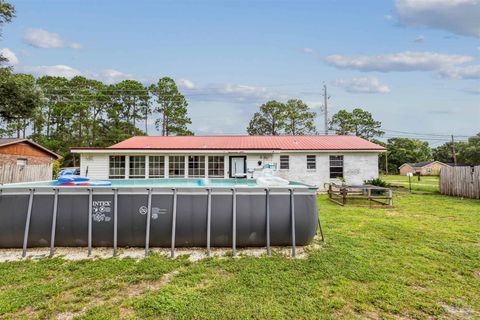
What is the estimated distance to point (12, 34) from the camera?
13344 mm

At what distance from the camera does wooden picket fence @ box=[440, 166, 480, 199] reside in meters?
11.9

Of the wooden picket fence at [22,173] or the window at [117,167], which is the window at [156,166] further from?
the wooden picket fence at [22,173]

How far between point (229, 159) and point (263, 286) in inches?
437

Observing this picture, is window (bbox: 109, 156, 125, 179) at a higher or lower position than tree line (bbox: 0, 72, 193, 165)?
lower

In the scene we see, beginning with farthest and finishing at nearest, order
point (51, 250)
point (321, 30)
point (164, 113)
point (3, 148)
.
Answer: point (164, 113)
point (3, 148)
point (321, 30)
point (51, 250)

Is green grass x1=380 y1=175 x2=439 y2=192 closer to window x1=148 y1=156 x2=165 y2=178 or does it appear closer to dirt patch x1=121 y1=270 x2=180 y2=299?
window x1=148 y1=156 x2=165 y2=178

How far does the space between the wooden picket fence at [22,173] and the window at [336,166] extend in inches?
654

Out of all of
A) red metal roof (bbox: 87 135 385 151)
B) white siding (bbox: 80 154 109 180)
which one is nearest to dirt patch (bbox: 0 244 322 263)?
red metal roof (bbox: 87 135 385 151)

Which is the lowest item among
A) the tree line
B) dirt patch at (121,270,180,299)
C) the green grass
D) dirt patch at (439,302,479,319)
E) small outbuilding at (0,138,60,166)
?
dirt patch at (439,302,479,319)

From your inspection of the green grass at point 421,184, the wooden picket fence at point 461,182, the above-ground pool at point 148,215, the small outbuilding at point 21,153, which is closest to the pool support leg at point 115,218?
the above-ground pool at point 148,215

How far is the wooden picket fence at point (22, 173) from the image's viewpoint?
1239cm

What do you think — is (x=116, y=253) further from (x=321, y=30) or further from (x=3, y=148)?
(x=3, y=148)

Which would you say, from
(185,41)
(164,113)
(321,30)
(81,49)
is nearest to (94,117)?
(164,113)

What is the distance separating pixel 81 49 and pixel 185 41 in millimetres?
10658
